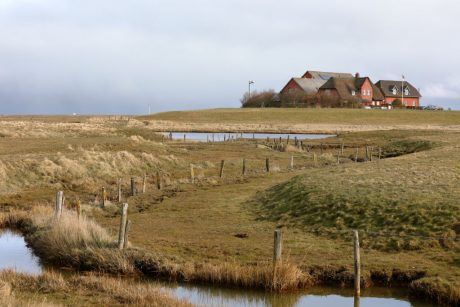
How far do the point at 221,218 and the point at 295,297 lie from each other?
10.8 metres

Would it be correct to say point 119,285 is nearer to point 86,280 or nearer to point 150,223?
point 86,280

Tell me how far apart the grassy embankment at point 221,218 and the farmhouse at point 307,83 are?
111074 mm

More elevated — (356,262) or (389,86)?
(389,86)

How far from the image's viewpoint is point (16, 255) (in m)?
23.1

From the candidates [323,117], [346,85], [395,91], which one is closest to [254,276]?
[323,117]

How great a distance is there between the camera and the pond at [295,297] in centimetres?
1766

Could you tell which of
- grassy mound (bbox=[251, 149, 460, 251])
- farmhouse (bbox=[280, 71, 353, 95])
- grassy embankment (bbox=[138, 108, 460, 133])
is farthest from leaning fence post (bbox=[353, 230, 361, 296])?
farmhouse (bbox=[280, 71, 353, 95])

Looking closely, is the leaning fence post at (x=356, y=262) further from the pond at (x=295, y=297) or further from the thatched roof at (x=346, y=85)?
the thatched roof at (x=346, y=85)

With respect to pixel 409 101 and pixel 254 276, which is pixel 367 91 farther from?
pixel 254 276

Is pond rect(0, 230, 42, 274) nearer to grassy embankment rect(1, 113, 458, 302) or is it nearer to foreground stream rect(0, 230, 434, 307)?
grassy embankment rect(1, 113, 458, 302)

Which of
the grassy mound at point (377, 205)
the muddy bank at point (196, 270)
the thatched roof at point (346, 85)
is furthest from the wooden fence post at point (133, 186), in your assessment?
the thatched roof at point (346, 85)

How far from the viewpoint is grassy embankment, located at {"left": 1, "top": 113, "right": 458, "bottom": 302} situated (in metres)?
19.8

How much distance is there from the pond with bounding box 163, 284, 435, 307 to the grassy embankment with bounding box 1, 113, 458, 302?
1.74 feet

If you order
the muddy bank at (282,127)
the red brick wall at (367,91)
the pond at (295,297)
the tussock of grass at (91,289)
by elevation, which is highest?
the red brick wall at (367,91)
